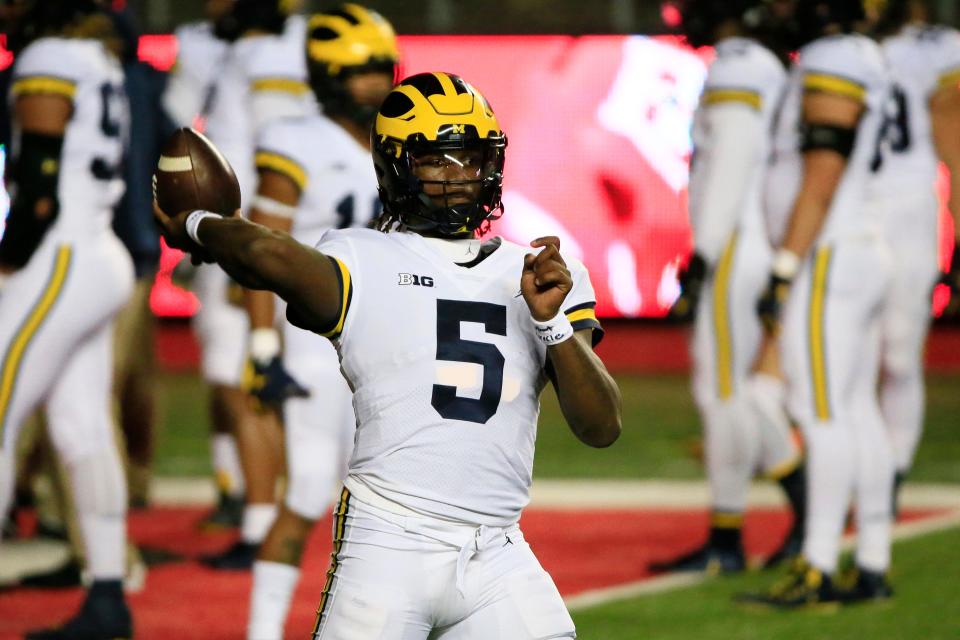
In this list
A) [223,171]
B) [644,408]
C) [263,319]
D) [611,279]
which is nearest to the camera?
[223,171]

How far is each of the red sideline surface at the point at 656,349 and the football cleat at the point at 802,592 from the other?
293 inches

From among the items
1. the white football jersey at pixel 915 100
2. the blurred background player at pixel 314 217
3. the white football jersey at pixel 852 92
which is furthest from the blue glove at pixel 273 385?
the white football jersey at pixel 915 100

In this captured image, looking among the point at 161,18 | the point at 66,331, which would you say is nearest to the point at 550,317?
the point at 66,331

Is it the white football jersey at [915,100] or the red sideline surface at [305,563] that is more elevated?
the white football jersey at [915,100]

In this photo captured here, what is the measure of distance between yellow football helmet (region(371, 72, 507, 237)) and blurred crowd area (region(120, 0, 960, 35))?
974 centimetres

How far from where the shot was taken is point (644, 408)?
37.4 ft

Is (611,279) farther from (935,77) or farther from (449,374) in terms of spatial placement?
(449,374)

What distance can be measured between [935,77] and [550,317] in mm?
4701

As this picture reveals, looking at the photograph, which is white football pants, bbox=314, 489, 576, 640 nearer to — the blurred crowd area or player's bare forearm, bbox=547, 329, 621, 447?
player's bare forearm, bbox=547, 329, 621, 447

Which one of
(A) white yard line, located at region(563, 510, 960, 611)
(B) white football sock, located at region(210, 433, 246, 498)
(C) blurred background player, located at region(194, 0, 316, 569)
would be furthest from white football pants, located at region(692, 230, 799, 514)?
(B) white football sock, located at region(210, 433, 246, 498)

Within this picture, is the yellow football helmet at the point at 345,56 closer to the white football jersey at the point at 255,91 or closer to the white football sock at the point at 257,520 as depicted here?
the white football jersey at the point at 255,91

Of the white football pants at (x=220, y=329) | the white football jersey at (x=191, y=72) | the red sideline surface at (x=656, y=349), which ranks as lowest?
the red sideline surface at (x=656, y=349)

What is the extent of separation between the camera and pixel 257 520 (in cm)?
619

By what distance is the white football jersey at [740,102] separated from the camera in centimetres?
624
